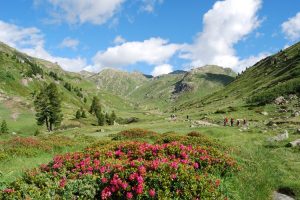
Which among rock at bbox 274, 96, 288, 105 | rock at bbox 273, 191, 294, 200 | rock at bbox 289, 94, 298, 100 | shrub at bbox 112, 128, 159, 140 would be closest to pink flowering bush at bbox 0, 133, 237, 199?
rock at bbox 273, 191, 294, 200

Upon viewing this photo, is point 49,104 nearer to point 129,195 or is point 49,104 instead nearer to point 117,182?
point 117,182

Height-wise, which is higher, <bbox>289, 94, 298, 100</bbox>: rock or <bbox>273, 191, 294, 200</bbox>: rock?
<bbox>289, 94, 298, 100</bbox>: rock

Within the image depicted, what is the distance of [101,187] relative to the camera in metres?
13.0

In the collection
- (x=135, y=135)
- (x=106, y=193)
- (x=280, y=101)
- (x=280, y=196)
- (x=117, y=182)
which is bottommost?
(x=280, y=196)

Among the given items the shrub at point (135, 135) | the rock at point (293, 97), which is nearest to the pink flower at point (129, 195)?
the shrub at point (135, 135)

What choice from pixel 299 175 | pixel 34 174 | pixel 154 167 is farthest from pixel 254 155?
pixel 34 174

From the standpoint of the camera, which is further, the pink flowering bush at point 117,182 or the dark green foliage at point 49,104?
the dark green foliage at point 49,104

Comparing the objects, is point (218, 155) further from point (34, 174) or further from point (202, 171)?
point (34, 174)

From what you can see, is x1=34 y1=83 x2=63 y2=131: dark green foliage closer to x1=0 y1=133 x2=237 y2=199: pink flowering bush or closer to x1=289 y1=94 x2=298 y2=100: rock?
x1=289 y1=94 x2=298 y2=100: rock

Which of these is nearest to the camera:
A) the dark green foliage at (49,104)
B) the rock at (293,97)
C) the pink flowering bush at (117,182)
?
the pink flowering bush at (117,182)

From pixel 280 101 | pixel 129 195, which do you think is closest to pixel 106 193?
pixel 129 195

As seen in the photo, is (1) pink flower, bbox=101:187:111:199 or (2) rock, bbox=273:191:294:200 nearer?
(1) pink flower, bbox=101:187:111:199

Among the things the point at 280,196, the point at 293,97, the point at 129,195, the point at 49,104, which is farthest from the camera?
the point at 49,104

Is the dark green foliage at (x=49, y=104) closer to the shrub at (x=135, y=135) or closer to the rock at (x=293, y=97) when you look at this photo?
the rock at (x=293, y=97)
